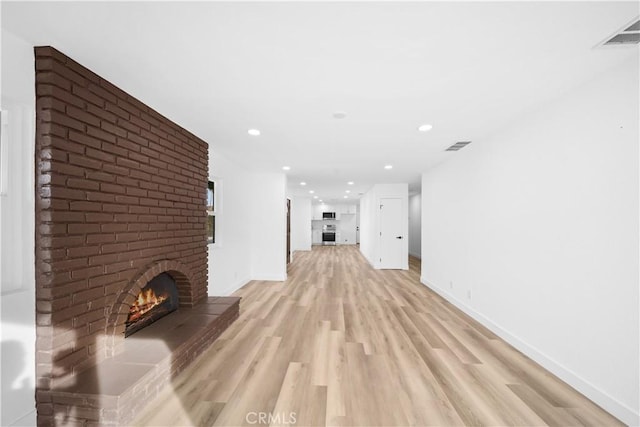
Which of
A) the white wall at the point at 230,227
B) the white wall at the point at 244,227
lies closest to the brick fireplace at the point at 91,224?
the white wall at the point at 230,227

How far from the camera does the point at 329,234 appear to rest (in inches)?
573

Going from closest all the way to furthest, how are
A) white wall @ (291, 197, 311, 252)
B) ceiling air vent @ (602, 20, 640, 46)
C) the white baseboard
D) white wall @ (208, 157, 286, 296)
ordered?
ceiling air vent @ (602, 20, 640, 46), the white baseboard, white wall @ (208, 157, 286, 296), white wall @ (291, 197, 311, 252)

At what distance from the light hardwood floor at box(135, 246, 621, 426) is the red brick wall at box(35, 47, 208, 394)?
789mm

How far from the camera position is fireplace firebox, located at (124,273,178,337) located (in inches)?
95.0

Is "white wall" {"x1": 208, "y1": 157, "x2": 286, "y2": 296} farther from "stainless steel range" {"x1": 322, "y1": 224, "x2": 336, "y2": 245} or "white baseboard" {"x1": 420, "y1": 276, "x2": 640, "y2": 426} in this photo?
"stainless steel range" {"x1": 322, "y1": 224, "x2": 336, "y2": 245}

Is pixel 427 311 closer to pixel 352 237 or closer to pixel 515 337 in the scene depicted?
pixel 515 337

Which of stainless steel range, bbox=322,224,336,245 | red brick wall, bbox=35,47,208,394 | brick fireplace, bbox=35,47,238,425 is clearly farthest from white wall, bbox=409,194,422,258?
red brick wall, bbox=35,47,208,394

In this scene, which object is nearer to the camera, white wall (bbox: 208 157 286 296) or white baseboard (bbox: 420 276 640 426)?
white baseboard (bbox: 420 276 640 426)

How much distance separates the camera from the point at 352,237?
48.4ft

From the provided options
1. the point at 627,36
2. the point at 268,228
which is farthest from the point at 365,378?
the point at 268,228

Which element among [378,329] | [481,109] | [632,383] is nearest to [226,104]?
[481,109]

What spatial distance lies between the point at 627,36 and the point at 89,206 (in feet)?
11.8

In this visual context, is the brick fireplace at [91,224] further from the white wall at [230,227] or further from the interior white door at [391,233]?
the interior white door at [391,233]

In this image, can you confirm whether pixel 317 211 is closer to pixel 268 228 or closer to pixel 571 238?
pixel 268 228
